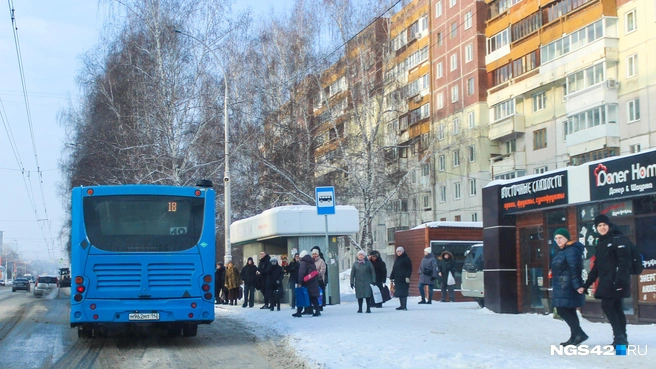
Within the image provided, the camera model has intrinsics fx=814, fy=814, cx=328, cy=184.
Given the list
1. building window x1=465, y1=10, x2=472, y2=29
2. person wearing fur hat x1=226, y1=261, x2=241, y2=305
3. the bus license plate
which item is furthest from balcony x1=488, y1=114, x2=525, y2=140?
the bus license plate

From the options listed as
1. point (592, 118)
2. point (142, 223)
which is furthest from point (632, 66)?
point (142, 223)

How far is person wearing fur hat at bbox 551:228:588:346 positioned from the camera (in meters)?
11.1

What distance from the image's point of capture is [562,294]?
11.2 metres

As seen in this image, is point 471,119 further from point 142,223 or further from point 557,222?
point 142,223

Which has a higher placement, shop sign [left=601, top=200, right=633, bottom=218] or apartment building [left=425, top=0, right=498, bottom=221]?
apartment building [left=425, top=0, right=498, bottom=221]

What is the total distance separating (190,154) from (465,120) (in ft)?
76.1

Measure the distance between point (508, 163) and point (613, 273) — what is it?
135 feet

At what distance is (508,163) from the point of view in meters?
51.2

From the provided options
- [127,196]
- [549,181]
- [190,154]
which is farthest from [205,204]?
[190,154]

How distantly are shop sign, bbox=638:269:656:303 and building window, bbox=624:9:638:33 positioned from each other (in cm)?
2796

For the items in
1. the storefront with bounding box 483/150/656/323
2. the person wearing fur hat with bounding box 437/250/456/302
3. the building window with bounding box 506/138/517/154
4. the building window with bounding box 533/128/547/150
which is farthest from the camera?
the building window with bounding box 506/138/517/154

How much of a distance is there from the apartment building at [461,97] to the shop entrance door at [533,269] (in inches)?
1284

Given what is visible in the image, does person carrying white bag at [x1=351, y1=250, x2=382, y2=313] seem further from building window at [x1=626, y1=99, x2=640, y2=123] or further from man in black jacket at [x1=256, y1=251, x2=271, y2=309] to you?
building window at [x1=626, y1=99, x2=640, y2=123]

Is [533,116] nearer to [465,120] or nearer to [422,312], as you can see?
[465,120]
